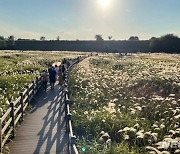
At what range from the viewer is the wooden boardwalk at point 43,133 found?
38.9 ft

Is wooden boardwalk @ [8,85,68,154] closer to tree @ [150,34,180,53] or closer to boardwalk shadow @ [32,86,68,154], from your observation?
boardwalk shadow @ [32,86,68,154]

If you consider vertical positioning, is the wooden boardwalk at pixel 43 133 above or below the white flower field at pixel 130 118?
below

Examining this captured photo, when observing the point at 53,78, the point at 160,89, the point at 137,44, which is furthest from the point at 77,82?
the point at 137,44

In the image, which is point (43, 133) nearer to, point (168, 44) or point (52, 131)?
point (52, 131)

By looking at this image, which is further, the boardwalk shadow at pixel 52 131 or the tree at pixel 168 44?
the tree at pixel 168 44

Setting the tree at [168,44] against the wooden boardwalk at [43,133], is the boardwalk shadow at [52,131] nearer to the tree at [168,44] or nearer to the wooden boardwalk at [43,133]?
the wooden boardwalk at [43,133]

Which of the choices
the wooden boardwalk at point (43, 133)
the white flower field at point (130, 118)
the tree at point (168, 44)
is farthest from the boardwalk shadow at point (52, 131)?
the tree at point (168, 44)

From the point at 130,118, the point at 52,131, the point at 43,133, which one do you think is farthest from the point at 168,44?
the point at 43,133

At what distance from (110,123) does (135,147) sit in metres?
2.90

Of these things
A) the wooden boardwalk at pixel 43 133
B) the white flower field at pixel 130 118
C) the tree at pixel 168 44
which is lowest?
the wooden boardwalk at pixel 43 133

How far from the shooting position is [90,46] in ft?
514

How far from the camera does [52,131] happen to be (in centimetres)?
1405

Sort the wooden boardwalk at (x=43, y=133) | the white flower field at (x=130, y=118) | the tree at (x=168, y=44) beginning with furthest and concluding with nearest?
the tree at (x=168, y=44) → the wooden boardwalk at (x=43, y=133) → the white flower field at (x=130, y=118)

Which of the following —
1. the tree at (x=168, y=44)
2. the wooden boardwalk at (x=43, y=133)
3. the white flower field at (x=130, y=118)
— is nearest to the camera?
the white flower field at (x=130, y=118)
